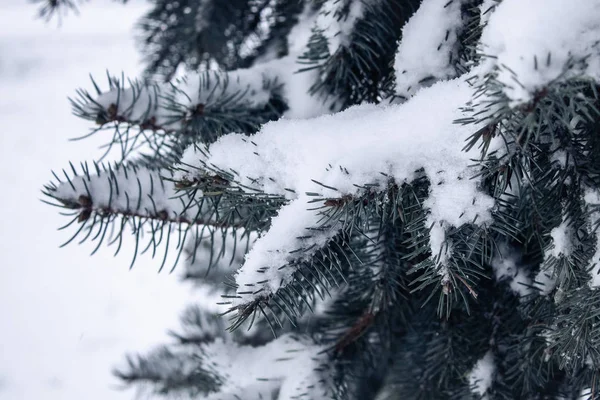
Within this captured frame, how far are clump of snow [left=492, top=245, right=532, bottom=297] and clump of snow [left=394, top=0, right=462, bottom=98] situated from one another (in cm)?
38

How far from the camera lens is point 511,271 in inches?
40.2

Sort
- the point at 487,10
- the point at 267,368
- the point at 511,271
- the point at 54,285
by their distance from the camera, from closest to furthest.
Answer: the point at 487,10, the point at 511,271, the point at 267,368, the point at 54,285

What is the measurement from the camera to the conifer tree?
66 cm

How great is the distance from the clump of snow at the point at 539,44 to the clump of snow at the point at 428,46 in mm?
297

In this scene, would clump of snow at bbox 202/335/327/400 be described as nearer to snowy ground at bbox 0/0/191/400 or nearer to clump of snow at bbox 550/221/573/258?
clump of snow at bbox 550/221/573/258

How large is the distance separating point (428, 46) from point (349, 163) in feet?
0.97

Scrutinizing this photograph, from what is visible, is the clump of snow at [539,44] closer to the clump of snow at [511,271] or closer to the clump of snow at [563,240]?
the clump of snow at [563,240]

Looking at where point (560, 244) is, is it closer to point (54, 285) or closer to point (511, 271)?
point (511, 271)

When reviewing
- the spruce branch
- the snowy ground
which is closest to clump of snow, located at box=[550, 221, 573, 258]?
the spruce branch

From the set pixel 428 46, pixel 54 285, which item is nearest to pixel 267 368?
pixel 428 46

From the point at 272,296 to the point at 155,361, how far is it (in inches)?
46.2

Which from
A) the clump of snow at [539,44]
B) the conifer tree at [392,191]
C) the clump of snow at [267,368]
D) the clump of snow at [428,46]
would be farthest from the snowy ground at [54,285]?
the clump of snow at [539,44]

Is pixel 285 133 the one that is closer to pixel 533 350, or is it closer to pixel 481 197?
pixel 481 197

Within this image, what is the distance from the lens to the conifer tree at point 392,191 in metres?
0.66
